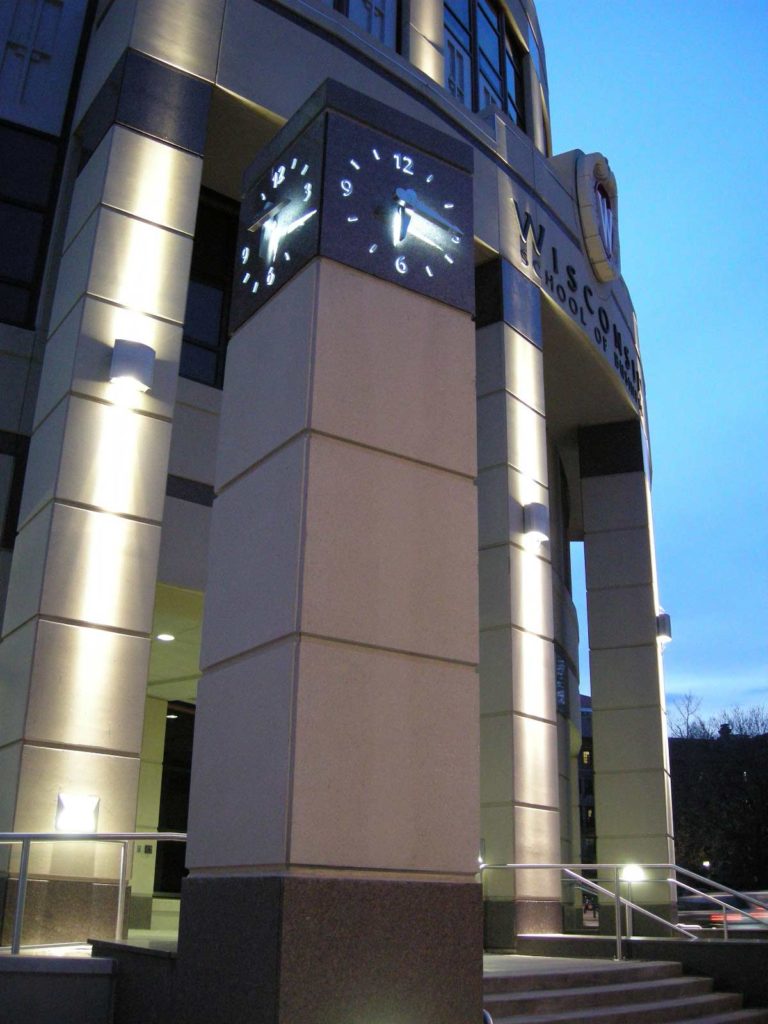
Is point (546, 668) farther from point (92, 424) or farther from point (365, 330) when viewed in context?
point (365, 330)

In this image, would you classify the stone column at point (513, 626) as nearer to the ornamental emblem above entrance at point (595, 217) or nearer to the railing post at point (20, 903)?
the ornamental emblem above entrance at point (595, 217)

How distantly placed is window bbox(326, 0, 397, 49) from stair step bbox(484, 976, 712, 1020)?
1370cm

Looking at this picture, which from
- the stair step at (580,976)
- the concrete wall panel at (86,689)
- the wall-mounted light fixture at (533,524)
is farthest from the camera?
the wall-mounted light fixture at (533,524)

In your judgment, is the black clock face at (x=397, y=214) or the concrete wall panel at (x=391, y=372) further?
the black clock face at (x=397, y=214)

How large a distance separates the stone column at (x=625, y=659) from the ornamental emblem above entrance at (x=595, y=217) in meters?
3.70

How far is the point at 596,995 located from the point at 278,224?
22.2ft

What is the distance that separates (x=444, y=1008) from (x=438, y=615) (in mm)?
2151

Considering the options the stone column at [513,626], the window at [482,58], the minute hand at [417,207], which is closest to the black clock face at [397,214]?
the minute hand at [417,207]

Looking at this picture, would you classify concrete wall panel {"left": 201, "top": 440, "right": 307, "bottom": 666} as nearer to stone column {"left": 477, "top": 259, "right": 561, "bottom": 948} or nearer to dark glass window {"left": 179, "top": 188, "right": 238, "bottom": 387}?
dark glass window {"left": 179, "top": 188, "right": 238, "bottom": 387}

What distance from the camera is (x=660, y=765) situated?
1933cm

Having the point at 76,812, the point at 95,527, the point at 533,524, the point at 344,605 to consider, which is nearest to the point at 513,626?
the point at 533,524

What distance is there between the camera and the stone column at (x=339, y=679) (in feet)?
17.3

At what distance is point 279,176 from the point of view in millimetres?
7188

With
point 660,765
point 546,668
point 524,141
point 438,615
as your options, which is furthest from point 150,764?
point 438,615
